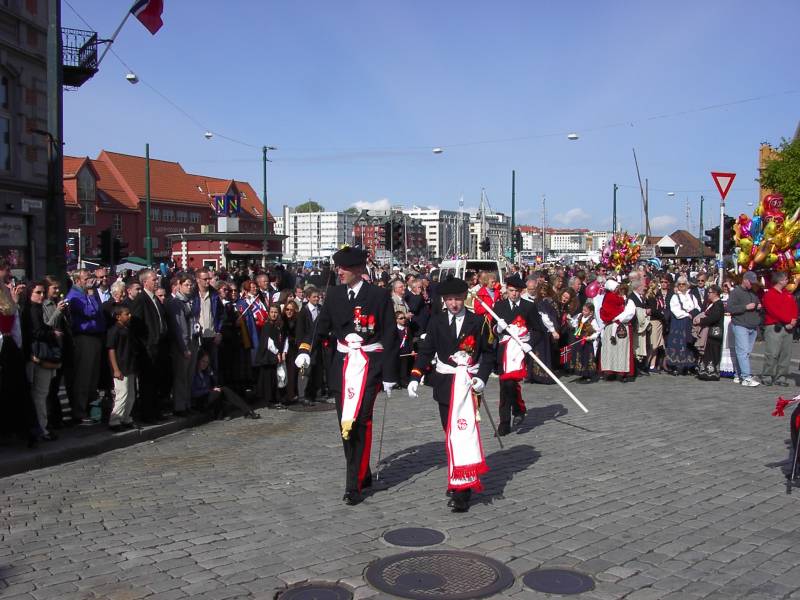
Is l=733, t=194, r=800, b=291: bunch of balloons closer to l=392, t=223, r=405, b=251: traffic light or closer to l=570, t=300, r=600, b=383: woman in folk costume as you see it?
l=570, t=300, r=600, b=383: woman in folk costume

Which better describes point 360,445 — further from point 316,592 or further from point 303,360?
point 316,592

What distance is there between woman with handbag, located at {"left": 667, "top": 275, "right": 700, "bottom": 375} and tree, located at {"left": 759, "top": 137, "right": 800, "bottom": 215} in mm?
33347

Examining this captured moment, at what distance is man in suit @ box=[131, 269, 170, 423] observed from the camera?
374 inches

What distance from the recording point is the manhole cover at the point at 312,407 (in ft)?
37.5

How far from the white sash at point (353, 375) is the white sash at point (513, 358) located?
10.1 ft

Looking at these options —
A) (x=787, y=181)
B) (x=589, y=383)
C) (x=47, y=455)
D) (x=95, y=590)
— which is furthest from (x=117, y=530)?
(x=787, y=181)

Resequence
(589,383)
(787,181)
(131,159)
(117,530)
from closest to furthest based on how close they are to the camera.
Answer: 1. (117,530)
2. (589,383)
3. (787,181)
4. (131,159)

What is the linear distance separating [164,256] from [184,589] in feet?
218

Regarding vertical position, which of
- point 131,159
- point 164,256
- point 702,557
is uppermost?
point 131,159

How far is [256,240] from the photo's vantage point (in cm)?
6162

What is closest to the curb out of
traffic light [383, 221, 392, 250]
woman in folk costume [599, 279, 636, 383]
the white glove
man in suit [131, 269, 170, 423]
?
man in suit [131, 269, 170, 423]

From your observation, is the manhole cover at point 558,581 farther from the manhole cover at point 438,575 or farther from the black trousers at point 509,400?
the black trousers at point 509,400

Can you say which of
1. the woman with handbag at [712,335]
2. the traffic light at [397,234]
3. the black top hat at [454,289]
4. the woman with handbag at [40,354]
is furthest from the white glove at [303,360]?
the traffic light at [397,234]

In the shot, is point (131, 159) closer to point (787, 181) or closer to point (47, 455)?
point (787, 181)
